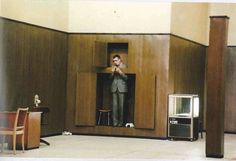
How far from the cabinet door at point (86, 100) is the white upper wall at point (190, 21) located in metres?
2.27

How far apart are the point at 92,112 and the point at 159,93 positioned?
1.64 meters

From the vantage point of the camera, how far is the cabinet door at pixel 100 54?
38.4 feet

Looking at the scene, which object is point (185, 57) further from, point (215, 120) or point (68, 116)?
point (215, 120)

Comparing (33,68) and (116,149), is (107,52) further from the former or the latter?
(116,149)

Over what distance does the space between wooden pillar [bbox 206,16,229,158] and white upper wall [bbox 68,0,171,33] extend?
319 cm

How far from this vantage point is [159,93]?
456 inches

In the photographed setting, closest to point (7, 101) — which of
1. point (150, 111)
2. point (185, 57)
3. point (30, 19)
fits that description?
point (30, 19)

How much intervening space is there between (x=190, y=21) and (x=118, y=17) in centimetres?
218

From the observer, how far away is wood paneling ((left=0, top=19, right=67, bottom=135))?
9.78 metres

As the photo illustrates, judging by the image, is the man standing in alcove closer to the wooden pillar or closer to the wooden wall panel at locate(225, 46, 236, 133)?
the wooden wall panel at locate(225, 46, 236, 133)

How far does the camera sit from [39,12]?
10.7m

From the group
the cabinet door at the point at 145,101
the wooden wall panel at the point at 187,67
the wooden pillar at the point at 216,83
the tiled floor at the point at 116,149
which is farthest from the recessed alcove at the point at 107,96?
the wooden pillar at the point at 216,83

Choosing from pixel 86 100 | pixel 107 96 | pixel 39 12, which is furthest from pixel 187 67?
pixel 39 12

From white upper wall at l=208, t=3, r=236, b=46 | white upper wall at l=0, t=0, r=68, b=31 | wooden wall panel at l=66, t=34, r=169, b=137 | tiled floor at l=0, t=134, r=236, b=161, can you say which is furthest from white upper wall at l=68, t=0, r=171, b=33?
white upper wall at l=208, t=3, r=236, b=46
